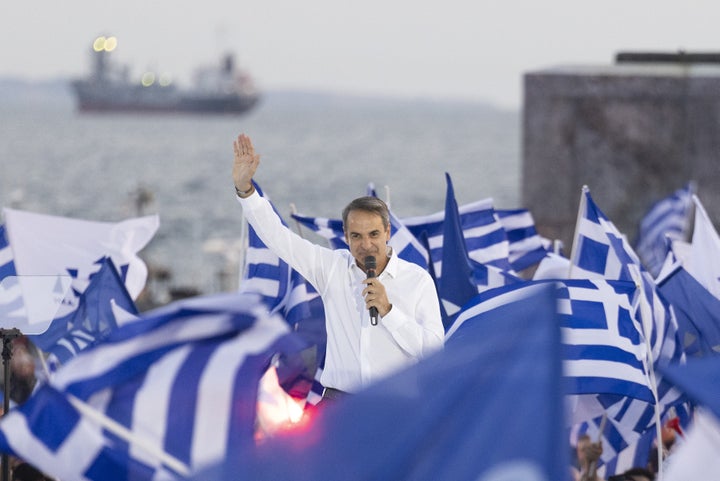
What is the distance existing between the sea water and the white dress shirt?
14.9 metres

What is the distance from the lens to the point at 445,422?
432cm

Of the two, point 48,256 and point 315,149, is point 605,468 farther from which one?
point 315,149

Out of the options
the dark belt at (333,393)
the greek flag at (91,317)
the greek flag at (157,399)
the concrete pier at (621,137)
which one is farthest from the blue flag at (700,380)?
the concrete pier at (621,137)

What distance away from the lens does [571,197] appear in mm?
15766

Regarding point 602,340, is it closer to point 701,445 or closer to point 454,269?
point 454,269

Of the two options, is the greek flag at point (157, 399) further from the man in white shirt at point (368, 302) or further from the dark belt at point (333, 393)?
the dark belt at point (333, 393)

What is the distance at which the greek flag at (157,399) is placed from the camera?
4.72 m

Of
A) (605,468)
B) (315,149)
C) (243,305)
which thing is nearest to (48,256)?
(605,468)

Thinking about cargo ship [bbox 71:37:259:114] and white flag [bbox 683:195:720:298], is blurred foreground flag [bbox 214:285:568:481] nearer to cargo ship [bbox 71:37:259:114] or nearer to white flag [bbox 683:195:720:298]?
white flag [bbox 683:195:720:298]

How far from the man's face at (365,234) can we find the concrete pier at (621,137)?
33.4 ft

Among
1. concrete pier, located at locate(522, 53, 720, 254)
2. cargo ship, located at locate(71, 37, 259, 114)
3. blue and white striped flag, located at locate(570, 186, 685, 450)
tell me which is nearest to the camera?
blue and white striped flag, located at locate(570, 186, 685, 450)

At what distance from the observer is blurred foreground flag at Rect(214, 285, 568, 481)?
13.7 ft

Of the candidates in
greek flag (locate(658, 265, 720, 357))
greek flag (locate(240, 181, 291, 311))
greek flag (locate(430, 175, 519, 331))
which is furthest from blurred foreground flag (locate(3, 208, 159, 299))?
greek flag (locate(658, 265, 720, 357))

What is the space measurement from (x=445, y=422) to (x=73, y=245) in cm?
580
